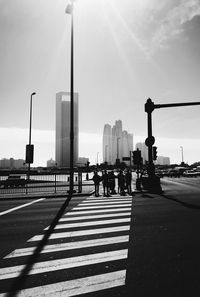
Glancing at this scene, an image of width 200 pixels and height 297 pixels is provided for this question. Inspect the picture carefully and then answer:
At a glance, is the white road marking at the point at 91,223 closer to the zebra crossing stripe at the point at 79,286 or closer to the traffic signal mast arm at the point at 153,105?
the zebra crossing stripe at the point at 79,286

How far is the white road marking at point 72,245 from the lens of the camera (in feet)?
19.8

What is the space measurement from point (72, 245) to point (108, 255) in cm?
124

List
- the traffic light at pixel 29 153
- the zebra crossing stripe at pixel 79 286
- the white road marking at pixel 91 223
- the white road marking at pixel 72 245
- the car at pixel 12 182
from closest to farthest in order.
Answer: the zebra crossing stripe at pixel 79 286, the white road marking at pixel 72 245, the white road marking at pixel 91 223, the traffic light at pixel 29 153, the car at pixel 12 182

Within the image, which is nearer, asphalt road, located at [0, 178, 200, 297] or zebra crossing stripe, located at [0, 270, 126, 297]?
zebra crossing stripe, located at [0, 270, 126, 297]

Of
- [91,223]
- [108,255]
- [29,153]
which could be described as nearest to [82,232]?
[91,223]

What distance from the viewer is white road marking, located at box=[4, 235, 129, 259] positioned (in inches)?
237

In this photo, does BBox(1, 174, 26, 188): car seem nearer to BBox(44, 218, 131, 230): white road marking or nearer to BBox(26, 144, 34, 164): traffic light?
BBox(26, 144, 34, 164): traffic light

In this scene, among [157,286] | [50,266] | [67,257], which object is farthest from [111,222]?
[157,286]

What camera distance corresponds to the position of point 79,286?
4227mm

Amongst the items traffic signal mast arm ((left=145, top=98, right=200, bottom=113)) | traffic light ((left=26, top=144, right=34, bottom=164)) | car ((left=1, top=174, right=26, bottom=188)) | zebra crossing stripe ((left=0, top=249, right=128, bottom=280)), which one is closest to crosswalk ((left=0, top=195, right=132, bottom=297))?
zebra crossing stripe ((left=0, top=249, right=128, bottom=280))

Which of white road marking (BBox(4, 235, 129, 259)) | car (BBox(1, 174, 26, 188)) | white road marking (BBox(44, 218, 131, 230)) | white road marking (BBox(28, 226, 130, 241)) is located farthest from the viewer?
car (BBox(1, 174, 26, 188))

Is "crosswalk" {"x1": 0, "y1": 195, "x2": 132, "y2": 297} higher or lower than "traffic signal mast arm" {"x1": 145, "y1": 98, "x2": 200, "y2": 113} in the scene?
lower

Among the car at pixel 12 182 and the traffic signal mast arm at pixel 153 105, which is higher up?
the traffic signal mast arm at pixel 153 105

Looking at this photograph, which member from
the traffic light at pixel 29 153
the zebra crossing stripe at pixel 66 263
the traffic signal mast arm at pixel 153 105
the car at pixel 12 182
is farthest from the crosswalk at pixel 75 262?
the car at pixel 12 182
